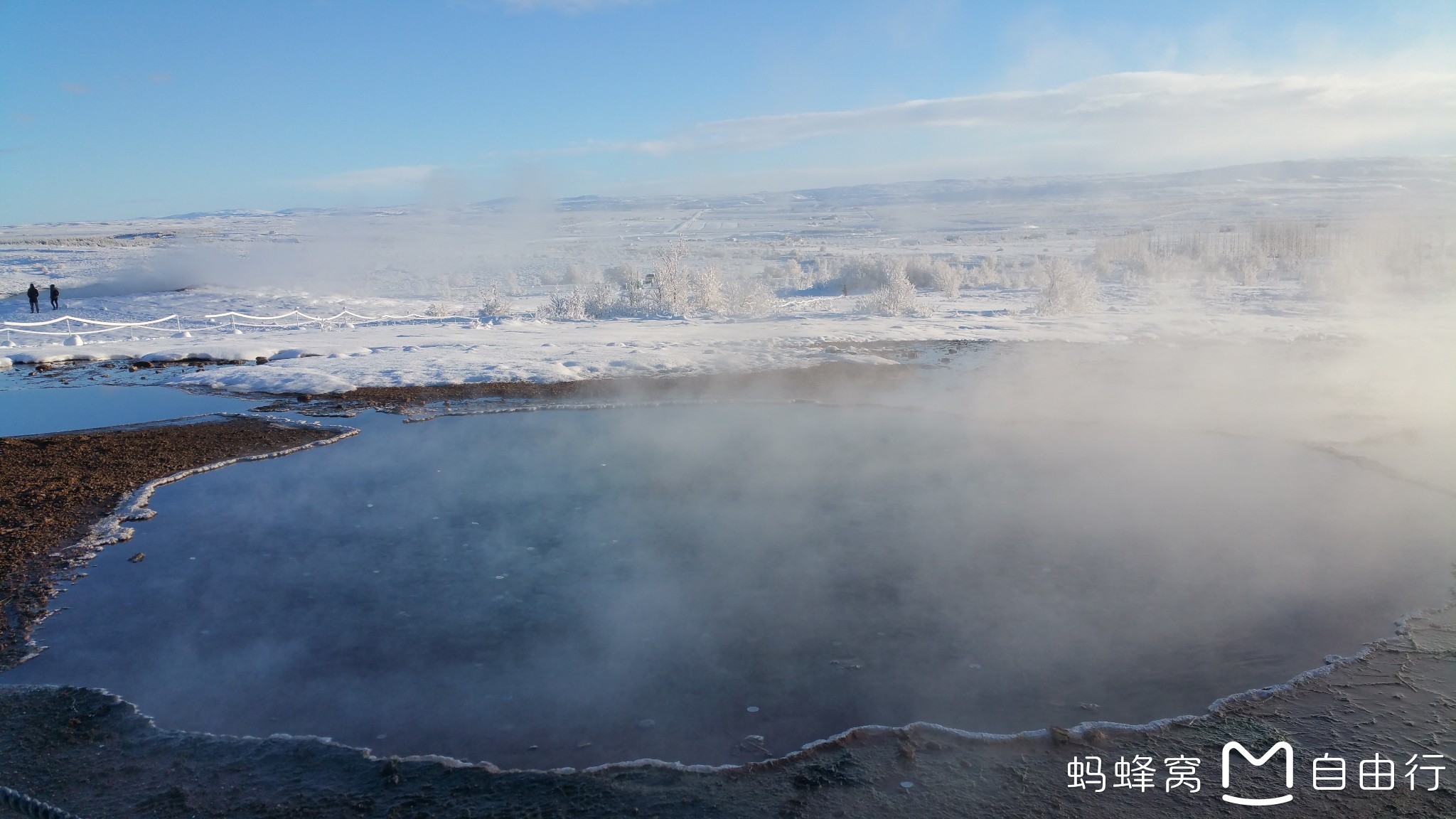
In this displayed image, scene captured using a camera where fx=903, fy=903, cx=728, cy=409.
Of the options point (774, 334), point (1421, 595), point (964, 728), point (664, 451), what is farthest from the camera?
point (774, 334)

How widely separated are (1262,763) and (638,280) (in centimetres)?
2243

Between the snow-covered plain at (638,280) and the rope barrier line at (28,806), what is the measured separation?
28.0 feet

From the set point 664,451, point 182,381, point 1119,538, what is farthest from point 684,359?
point 1119,538

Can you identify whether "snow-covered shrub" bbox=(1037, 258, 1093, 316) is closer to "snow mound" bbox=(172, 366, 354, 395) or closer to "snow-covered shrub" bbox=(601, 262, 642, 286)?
"snow-covered shrub" bbox=(601, 262, 642, 286)

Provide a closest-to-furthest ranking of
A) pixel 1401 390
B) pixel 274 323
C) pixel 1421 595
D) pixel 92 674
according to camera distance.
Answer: pixel 92 674
pixel 1421 595
pixel 1401 390
pixel 274 323

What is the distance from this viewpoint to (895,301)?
19.0 meters

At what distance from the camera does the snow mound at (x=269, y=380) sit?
37.0 ft

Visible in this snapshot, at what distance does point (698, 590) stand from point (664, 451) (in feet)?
10.5

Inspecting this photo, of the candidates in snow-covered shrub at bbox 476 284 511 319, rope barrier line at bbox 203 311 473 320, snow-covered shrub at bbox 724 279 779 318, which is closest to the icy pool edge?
rope barrier line at bbox 203 311 473 320

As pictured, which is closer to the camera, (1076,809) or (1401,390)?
(1076,809)

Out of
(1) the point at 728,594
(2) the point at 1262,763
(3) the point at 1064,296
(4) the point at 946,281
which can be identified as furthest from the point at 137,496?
(4) the point at 946,281

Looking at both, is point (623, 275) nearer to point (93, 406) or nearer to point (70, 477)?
point (93, 406)

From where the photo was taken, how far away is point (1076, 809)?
3.04 m

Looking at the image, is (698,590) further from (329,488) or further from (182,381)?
(182,381)
